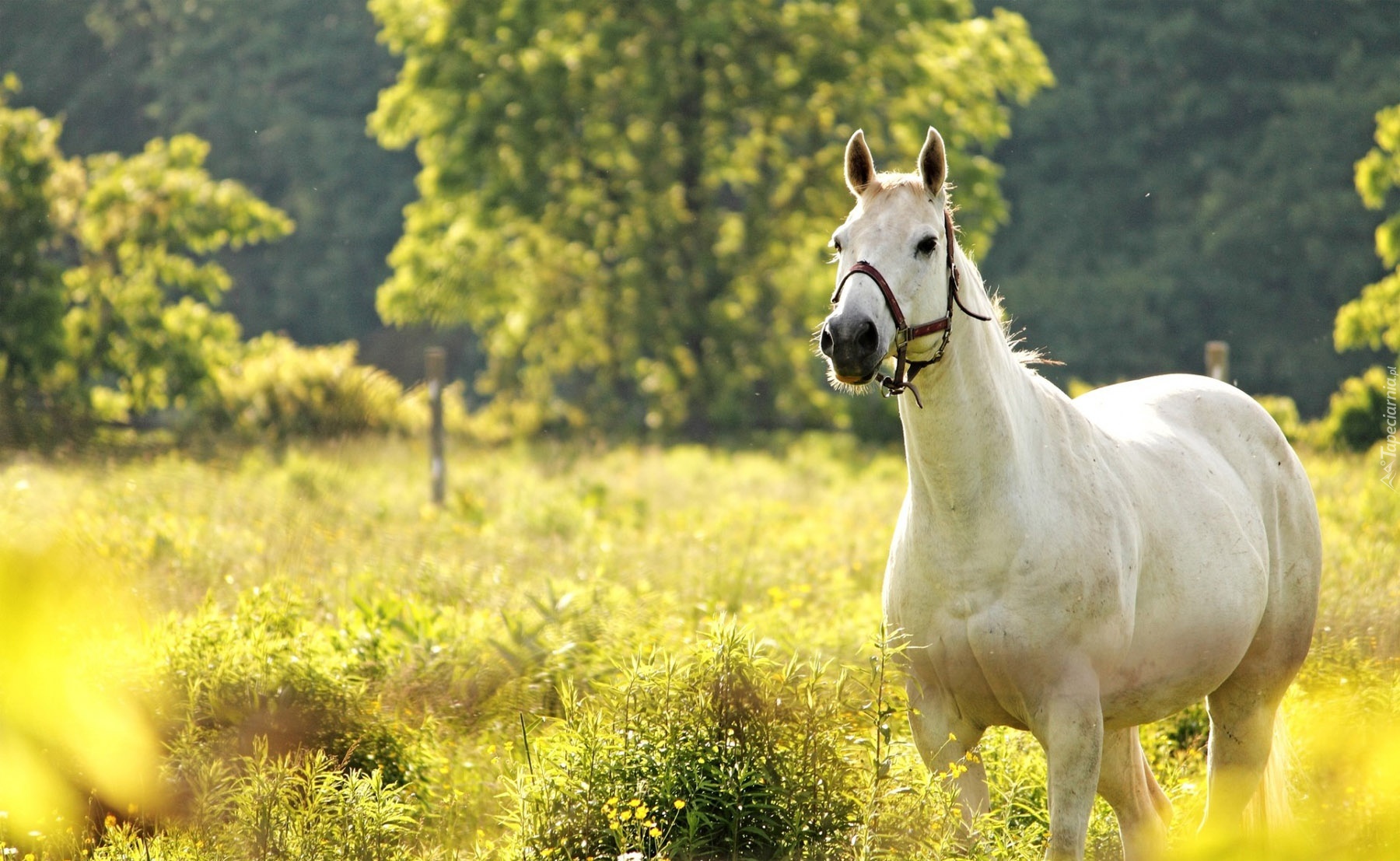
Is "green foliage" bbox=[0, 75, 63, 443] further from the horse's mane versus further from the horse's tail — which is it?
the horse's tail

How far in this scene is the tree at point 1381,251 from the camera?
16719mm

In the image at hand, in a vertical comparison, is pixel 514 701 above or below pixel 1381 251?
below

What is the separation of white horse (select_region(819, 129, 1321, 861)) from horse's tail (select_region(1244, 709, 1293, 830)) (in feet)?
2.19

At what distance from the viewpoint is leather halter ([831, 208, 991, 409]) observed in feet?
12.1

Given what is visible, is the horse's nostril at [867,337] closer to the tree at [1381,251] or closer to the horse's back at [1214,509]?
the horse's back at [1214,509]

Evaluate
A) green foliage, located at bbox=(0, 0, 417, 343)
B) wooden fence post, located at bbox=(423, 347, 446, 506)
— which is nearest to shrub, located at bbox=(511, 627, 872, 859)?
wooden fence post, located at bbox=(423, 347, 446, 506)

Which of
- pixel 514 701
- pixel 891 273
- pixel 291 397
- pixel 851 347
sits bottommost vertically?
pixel 291 397

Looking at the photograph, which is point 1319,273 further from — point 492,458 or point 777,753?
point 777,753

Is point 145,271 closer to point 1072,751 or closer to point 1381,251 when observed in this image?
point 1381,251

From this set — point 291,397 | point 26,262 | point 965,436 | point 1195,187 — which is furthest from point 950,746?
point 1195,187

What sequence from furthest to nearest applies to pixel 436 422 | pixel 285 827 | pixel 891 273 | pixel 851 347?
pixel 436 422, pixel 285 827, pixel 891 273, pixel 851 347

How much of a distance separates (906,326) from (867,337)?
20 cm

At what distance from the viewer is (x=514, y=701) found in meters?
6.04

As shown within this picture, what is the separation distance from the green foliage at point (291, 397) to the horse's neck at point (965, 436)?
1253 centimetres
